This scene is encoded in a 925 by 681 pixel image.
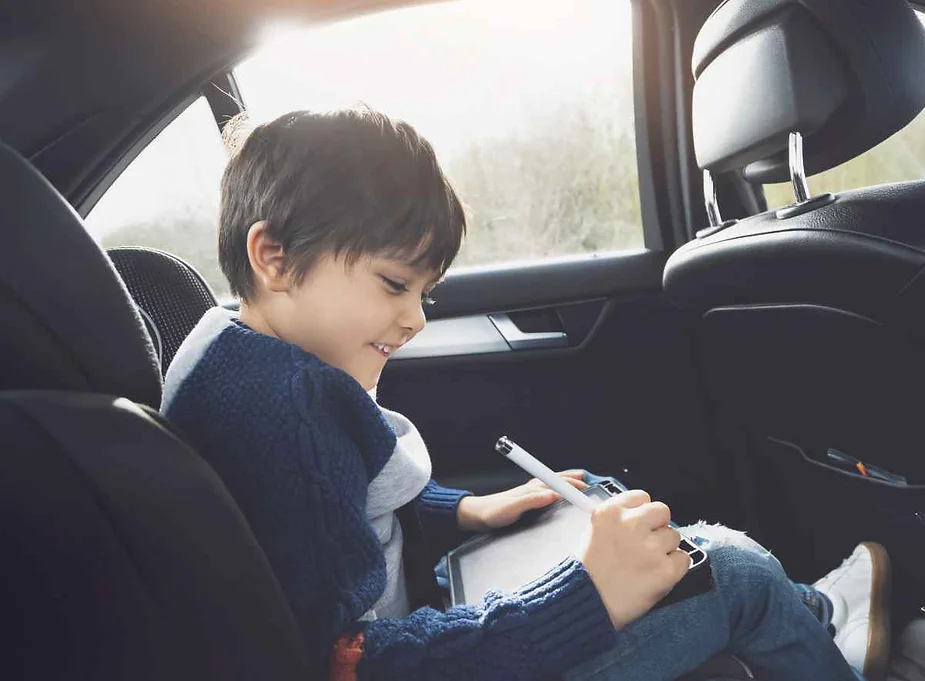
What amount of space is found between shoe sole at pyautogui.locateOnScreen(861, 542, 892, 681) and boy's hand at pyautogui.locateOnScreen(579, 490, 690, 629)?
0.40 metres

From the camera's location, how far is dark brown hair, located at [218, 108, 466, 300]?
2.55ft

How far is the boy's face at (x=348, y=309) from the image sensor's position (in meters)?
0.79

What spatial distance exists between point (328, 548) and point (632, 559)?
28cm

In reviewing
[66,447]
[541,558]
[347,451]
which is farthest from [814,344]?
[66,447]

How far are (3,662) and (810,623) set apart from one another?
747 millimetres

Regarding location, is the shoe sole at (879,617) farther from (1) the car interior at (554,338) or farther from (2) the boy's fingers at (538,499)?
(2) the boy's fingers at (538,499)

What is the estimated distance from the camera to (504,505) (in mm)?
1003

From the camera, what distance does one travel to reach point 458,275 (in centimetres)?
172

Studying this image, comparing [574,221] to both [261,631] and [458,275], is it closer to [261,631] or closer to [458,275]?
[458,275]

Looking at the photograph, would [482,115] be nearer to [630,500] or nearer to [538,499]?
[538,499]

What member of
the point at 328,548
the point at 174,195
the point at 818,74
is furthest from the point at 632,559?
the point at 174,195

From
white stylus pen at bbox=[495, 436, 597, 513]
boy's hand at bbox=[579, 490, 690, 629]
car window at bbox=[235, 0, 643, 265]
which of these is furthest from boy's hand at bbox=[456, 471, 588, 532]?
car window at bbox=[235, 0, 643, 265]

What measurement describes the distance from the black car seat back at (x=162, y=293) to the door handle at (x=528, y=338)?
2.34 ft

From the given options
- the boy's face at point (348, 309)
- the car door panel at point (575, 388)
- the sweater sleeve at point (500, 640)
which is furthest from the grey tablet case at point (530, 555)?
the car door panel at point (575, 388)
